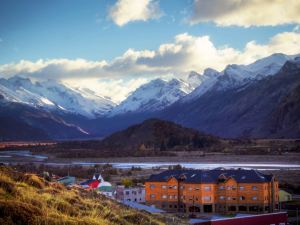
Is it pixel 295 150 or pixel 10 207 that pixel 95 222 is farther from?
pixel 295 150

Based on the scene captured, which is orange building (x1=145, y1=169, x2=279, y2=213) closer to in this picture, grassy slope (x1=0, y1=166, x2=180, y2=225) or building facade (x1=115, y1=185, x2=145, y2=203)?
building facade (x1=115, y1=185, x2=145, y2=203)

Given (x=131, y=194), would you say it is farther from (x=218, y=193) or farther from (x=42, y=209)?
(x=42, y=209)

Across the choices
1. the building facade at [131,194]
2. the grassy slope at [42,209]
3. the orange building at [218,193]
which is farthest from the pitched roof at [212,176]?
the grassy slope at [42,209]

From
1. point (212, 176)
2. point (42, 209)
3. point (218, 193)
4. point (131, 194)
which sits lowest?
point (131, 194)

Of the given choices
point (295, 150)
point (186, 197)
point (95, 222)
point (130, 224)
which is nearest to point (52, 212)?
point (95, 222)

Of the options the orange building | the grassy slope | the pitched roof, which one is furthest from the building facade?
the grassy slope

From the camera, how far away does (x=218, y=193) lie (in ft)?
183

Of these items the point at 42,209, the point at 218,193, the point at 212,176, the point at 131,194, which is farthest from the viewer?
the point at 131,194

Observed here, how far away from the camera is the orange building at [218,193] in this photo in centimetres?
5459

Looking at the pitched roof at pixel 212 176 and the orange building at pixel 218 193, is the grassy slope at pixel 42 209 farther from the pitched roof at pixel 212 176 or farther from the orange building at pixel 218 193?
the pitched roof at pixel 212 176

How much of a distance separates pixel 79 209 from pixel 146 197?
4226cm

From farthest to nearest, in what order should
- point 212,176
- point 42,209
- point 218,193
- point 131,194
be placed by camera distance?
point 131,194
point 212,176
point 218,193
point 42,209

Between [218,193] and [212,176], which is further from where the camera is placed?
[212,176]

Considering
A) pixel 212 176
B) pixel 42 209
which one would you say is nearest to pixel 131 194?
pixel 212 176
